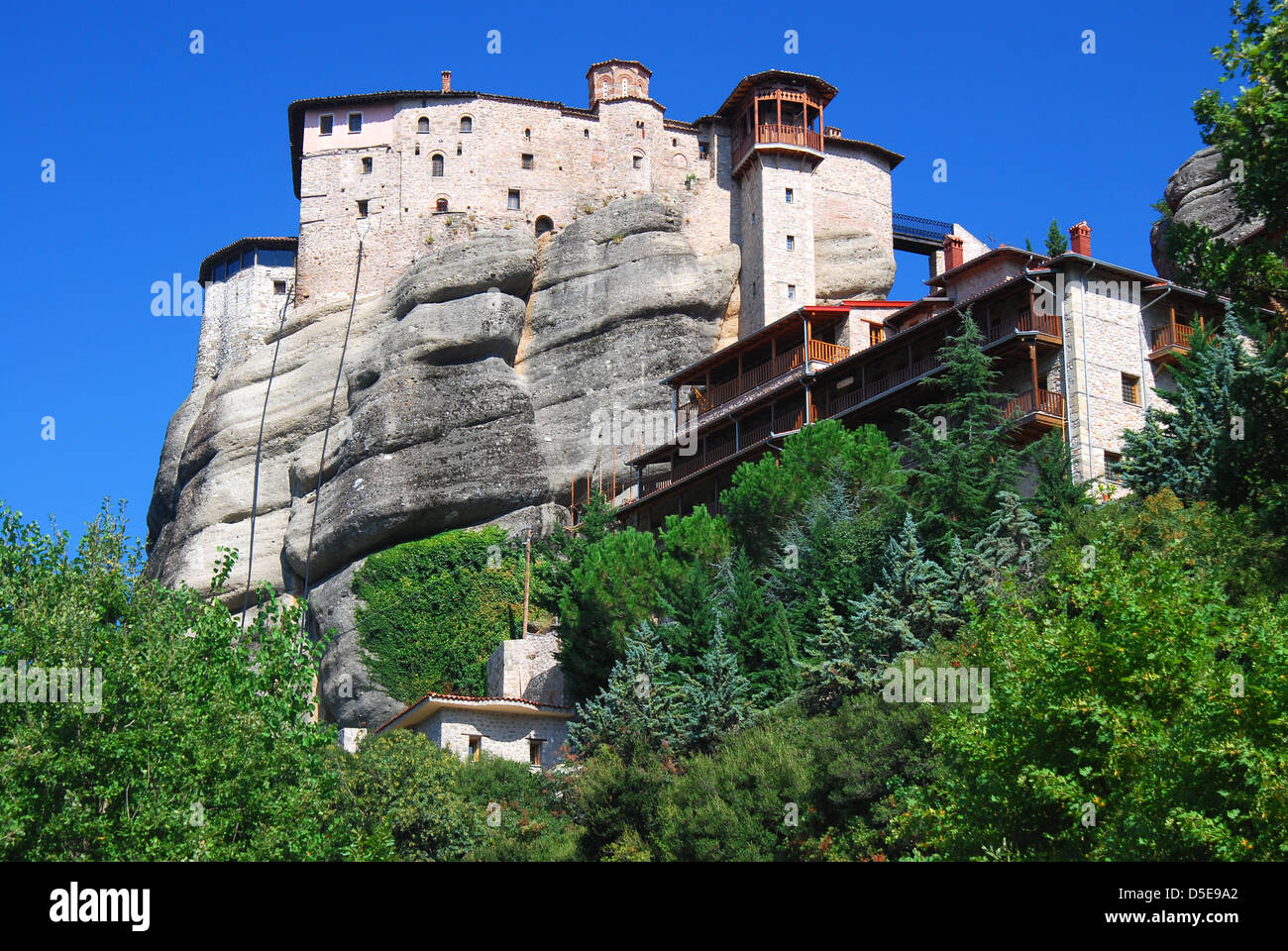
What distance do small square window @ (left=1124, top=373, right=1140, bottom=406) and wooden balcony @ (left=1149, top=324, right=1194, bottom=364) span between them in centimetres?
83

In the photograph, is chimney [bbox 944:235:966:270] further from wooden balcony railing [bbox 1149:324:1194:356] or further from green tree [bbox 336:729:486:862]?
green tree [bbox 336:729:486:862]

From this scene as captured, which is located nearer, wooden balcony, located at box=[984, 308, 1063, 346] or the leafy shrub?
wooden balcony, located at box=[984, 308, 1063, 346]

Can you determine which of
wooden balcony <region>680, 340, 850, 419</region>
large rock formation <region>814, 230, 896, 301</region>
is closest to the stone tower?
large rock formation <region>814, 230, 896, 301</region>

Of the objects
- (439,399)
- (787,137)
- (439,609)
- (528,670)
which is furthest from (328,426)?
(787,137)

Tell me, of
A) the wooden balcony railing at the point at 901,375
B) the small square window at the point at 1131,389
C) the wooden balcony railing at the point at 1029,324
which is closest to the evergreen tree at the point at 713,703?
the wooden balcony railing at the point at 901,375

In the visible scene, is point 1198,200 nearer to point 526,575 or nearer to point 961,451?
point 961,451

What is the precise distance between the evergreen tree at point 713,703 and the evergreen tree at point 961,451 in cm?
515

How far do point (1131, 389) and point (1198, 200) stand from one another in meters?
16.3

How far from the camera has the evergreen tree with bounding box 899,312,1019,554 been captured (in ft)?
103

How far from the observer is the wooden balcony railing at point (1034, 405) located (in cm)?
3481

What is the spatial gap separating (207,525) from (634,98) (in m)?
25.2

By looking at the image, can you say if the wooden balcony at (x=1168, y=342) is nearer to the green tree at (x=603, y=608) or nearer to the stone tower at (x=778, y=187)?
the green tree at (x=603, y=608)

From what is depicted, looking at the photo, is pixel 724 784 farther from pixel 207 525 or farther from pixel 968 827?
pixel 207 525
